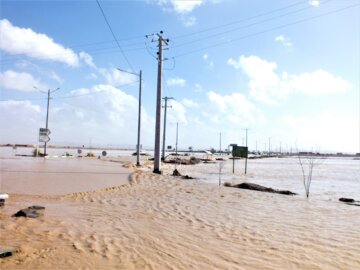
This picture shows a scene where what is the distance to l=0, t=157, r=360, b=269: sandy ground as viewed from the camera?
6.71 metres

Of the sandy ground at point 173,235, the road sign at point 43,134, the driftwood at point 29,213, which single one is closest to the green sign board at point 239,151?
the sandy ground at point 173,235

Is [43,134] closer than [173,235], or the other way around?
[173,235]

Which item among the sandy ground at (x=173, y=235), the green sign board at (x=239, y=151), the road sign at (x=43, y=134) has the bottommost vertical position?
the sandy ground at (x=173, y=235)

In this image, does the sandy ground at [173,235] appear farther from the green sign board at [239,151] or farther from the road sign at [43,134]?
the road sign at [43,134]

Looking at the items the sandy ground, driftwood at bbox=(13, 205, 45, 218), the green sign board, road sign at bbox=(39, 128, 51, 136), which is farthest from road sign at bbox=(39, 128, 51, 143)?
driftwood at bbox=(13, 205, 45, 218)

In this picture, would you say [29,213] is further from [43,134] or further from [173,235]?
[43,134]

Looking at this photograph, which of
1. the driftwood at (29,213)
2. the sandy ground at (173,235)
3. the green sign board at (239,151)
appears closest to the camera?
the sandy ground at (173,235)

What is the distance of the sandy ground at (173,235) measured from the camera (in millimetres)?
6715

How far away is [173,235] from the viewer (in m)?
8.80

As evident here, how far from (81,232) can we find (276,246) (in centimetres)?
444

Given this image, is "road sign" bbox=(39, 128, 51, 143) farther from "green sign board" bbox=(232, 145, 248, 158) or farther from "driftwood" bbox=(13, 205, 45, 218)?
"driftwood" bbox=(13, 205, 45, 218)

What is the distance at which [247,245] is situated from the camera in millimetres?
8211

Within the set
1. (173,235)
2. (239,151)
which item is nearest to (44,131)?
(239,151)

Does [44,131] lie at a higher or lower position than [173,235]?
higher
